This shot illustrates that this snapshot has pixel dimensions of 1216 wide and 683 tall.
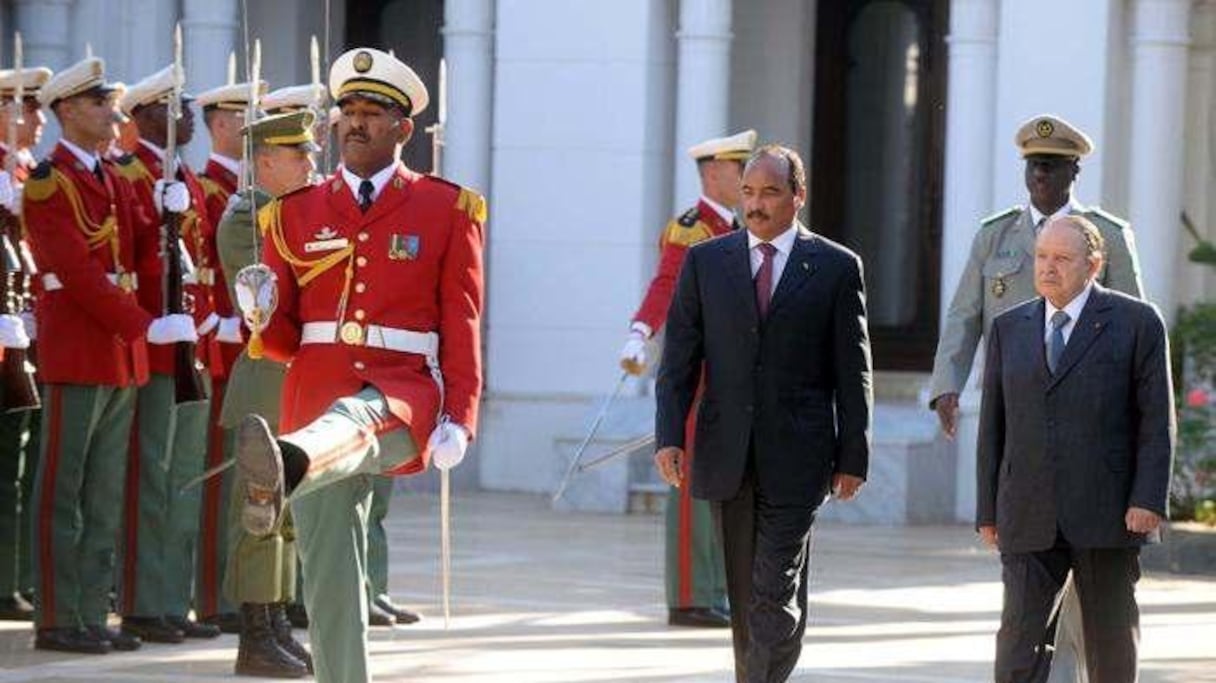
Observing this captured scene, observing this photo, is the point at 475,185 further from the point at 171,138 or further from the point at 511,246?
the point at 171,138

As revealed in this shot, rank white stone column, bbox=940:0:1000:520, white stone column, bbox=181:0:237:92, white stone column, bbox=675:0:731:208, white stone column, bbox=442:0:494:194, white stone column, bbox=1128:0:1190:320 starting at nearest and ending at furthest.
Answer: white stone column, bbox=1128:0:1190:320
white stone column, bbox=940:0:1000:520
white stone column, bbox=675:0:731:208
white stone column, bbox=442:0:494:194
white stone column, bbox=181:0:237:92

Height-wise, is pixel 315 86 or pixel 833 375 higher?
pixel 315 86

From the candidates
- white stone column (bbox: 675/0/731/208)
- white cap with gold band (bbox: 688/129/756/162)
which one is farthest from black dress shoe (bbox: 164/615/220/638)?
white stone column (bbox: 675/0/731/208)

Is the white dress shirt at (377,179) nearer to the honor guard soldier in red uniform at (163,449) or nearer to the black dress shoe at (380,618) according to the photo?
the honor guard soldier in red uniform at (163,449)

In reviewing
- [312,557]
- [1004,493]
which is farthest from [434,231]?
[1004,493]

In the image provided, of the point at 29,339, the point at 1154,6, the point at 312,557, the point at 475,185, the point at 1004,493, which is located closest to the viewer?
the point at 312,557

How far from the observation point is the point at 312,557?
8.55 meters

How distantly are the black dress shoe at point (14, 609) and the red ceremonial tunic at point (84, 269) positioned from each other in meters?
1.24

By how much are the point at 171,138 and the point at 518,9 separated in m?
7.96

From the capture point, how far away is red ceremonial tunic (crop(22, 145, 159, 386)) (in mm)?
11445

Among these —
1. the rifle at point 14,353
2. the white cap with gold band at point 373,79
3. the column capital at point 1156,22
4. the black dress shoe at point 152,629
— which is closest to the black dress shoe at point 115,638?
the black dress shoe at point 152,629

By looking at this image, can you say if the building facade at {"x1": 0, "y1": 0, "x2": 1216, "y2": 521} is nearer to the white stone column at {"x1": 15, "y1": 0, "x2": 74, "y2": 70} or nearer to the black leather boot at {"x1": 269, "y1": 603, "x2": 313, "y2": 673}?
the white stone column at {"x1": 15, "y1": 0, "x2": 74, "y2": 70}

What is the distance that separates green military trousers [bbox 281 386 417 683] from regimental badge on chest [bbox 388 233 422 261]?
0.43 meters

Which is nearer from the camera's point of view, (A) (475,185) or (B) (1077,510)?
(B) (1077,510)
